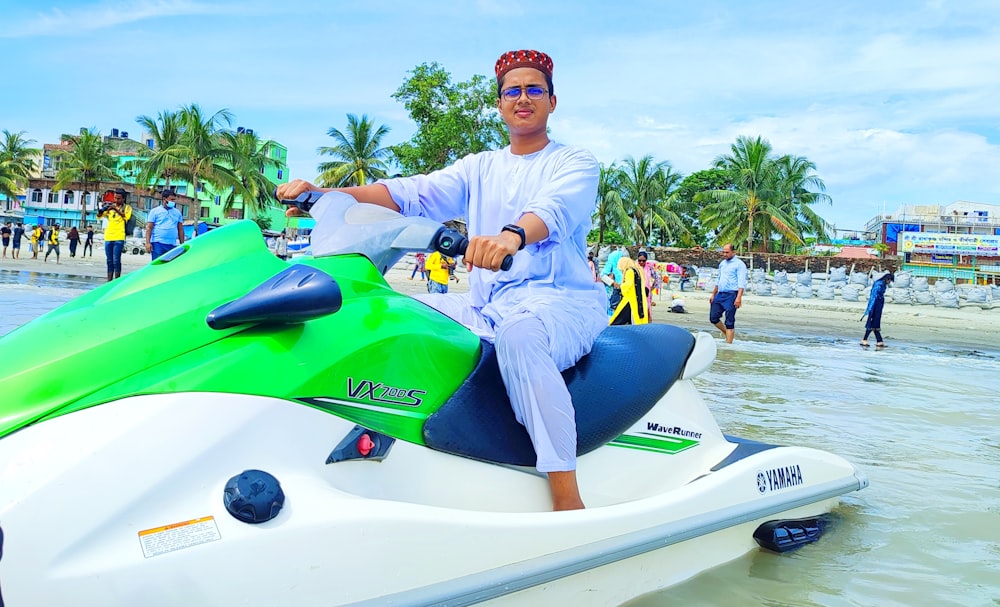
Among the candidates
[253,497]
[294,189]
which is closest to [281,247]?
[294,189]

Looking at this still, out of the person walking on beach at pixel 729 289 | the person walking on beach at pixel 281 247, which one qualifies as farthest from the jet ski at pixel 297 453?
the person walking on beach at pixel 729 289

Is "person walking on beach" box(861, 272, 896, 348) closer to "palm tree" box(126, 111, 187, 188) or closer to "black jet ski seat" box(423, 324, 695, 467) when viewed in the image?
"black jet ski seat" box(423, 324, 695, 467)

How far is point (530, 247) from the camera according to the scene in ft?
7.70

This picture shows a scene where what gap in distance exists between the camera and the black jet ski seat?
2.01m

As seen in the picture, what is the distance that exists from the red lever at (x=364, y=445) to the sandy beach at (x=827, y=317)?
33.1 ft

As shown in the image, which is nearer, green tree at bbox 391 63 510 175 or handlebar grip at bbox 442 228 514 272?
handlebar grip at bbox 442 228 514 272

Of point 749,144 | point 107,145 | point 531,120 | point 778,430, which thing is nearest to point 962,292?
point 749,144

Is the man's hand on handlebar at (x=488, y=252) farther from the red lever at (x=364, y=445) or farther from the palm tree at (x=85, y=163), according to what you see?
the palm tree at (x=85, y=163)

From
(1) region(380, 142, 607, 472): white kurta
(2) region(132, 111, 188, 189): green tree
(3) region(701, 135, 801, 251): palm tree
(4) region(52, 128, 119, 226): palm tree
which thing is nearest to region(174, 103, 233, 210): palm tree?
(2) region(132, 111, 188, 189): green tree

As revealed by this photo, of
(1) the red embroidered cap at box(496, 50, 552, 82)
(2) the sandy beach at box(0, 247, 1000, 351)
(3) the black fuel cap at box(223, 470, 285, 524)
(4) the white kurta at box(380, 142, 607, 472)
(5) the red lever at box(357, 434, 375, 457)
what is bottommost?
(2) the sandy beach at box(0, 247, 1000, 351)

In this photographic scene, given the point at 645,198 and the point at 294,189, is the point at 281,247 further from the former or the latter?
the point at 645,198

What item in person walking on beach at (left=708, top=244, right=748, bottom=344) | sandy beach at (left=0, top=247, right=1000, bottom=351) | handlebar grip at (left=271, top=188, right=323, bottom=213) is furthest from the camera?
sandy beach at (left=0, top=247, right=1000, bottom=351)

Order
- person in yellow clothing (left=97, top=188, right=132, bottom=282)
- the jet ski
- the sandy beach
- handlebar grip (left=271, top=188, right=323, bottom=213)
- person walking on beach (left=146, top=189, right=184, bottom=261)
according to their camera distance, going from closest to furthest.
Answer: the jet ski < handlebar grip (left=271, top=188, right=323, bottom=213) < person walking on beach (left=146, top=189, right=184, bottom=261) < person in yellow clothing (left=97, top=188, right=132, bottom=282) < the sandy beach

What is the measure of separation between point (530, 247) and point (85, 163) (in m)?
54.6
